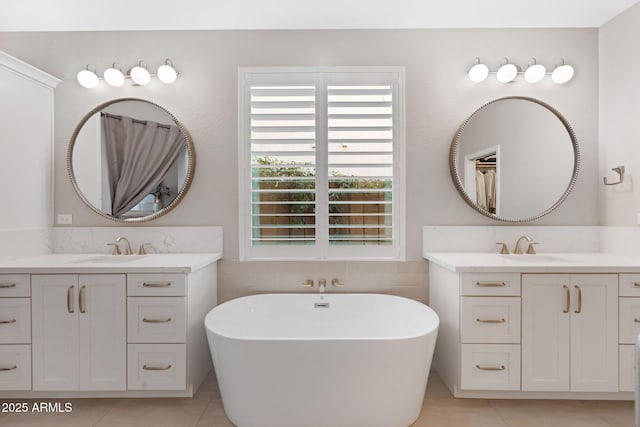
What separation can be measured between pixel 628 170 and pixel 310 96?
2.29 meters

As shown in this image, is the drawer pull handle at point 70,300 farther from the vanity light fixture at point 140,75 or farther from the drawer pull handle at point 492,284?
the drawer pull handle at point 492,284

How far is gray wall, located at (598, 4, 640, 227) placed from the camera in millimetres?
2398

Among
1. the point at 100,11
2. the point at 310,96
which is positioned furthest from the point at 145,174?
the point at 310,96

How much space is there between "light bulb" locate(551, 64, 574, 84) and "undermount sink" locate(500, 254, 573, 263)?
1272mm

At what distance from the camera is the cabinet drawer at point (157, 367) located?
7.11ft

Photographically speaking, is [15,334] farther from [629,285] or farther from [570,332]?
[629,285]

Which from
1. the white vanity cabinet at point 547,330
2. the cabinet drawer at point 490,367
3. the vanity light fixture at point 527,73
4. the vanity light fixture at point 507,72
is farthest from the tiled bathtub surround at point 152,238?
the vanity light fixture at point 507,72

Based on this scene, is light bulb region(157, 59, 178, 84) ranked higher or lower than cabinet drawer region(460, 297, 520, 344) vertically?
higher

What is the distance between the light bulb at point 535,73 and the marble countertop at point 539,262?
50.5 inches

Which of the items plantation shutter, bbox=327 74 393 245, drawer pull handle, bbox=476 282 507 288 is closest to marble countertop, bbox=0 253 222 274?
plantation shutter, bbox=327 74 393 245

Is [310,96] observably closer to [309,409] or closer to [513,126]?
[513,126]

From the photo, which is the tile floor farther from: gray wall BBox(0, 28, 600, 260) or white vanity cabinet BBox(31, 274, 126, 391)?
gray wall BBox(0, 28, 600, 260)

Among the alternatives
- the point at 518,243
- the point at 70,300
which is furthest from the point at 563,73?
the point at 70,300

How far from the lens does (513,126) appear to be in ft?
8.80
